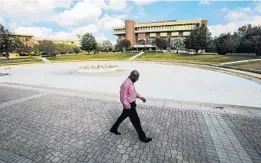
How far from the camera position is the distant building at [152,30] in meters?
94.4

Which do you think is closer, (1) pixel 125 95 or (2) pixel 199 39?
(1) pixel 125 95

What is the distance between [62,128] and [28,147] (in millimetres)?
1175

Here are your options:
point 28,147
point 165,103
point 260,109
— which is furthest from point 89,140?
point 260,109

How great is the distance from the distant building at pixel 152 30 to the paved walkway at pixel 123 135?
289 feet

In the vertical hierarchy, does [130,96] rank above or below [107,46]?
below

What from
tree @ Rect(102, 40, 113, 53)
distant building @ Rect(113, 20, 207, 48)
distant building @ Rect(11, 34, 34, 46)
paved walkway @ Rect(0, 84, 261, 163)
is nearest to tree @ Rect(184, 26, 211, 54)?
paved walkway @ Rect(0, 84, 261, 163)

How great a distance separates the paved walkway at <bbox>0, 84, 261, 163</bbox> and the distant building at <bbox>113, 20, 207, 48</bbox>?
88.2m

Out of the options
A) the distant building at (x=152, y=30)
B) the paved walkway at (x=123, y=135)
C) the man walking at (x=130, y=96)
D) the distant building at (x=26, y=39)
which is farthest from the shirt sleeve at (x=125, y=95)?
the distant building at (x=152, y=30)

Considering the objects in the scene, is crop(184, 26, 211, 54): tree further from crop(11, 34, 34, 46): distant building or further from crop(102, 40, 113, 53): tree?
crop(11, 34, 34, 46): distant building

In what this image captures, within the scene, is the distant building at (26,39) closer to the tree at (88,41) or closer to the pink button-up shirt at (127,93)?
the tree at (88,41)

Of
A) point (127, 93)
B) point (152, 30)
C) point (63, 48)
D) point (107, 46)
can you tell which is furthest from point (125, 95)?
point (152, 30)

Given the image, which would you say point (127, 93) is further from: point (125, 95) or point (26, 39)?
point (26, 39)

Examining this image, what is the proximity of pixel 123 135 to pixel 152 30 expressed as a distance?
335 feet

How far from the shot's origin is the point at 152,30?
102 m
